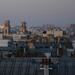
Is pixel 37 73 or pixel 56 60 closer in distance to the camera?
pixel 37 73

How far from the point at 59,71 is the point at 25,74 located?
1.32 metres

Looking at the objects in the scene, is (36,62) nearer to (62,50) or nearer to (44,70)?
(44,70)

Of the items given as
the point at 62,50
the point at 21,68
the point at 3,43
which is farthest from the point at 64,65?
the point at 3,43

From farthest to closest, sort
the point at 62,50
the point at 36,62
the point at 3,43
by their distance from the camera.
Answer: the point at 3,43, the point at 62,50, the point at 36,62

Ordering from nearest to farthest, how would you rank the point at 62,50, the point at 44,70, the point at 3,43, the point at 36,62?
1. the point at 44,70
2. the point at 36,62
3. the point at 62,50
4. the point at 3,43

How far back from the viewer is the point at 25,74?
1917 cm

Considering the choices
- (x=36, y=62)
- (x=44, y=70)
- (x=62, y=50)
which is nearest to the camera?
(x=44, y=70)

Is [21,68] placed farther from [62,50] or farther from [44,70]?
[62,50]

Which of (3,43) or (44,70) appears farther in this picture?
(3,43)

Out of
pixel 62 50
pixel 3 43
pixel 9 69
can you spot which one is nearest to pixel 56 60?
pixel 9 69

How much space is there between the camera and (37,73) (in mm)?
19188

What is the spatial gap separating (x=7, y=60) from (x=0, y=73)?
141 cm

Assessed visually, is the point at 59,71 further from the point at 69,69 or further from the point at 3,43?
the point at 3,43

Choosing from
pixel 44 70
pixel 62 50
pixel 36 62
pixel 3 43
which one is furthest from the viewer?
pixel 3 43
